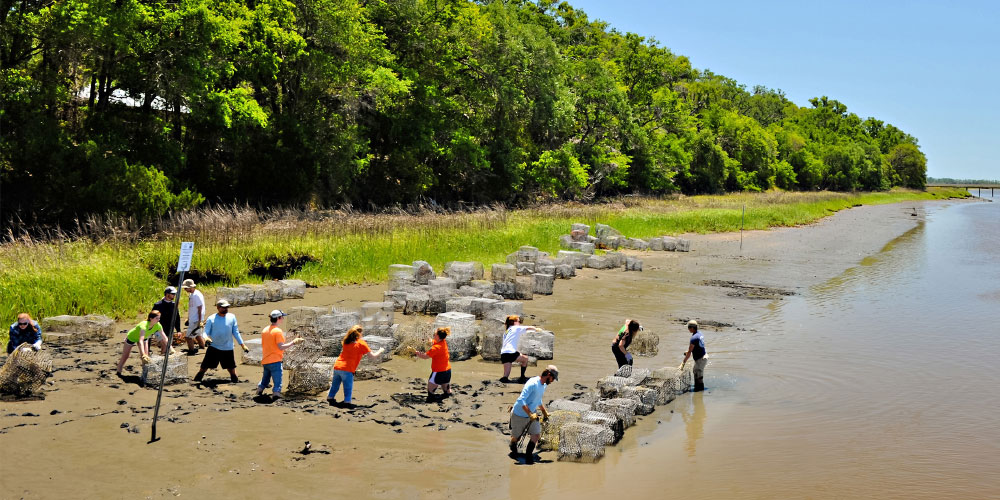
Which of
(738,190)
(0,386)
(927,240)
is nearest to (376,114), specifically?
(0,386)

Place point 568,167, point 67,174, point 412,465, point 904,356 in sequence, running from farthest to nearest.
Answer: point 568,167 → point 67,174 → point 904,356 → point 412,465

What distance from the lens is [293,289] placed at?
19172 mm

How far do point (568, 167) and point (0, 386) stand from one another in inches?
1542

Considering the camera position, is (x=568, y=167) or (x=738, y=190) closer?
(x=568, y=167)

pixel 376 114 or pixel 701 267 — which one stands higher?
pixel 376 114

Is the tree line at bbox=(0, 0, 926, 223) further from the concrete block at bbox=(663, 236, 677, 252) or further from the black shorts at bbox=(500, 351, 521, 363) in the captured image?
the black shorts at bbox=(500, 351, 521, 363)

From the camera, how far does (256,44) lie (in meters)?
30.7

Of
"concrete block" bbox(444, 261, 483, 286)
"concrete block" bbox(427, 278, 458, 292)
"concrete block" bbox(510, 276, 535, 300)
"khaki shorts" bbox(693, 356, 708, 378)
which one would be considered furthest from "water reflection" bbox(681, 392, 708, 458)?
"concrete block" bbox(444, 261, 483, 286)

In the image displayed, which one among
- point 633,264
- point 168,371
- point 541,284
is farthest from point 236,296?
point 633,264

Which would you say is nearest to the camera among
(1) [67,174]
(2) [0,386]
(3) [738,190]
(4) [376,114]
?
(2) [0,386]

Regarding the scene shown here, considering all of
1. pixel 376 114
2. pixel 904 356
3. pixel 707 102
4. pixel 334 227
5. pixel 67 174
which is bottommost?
pixel 904 356

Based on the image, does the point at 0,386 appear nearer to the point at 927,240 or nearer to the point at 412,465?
the point at 412,465

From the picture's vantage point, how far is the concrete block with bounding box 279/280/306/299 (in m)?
19.1

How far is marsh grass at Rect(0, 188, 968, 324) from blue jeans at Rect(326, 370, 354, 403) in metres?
7.46
